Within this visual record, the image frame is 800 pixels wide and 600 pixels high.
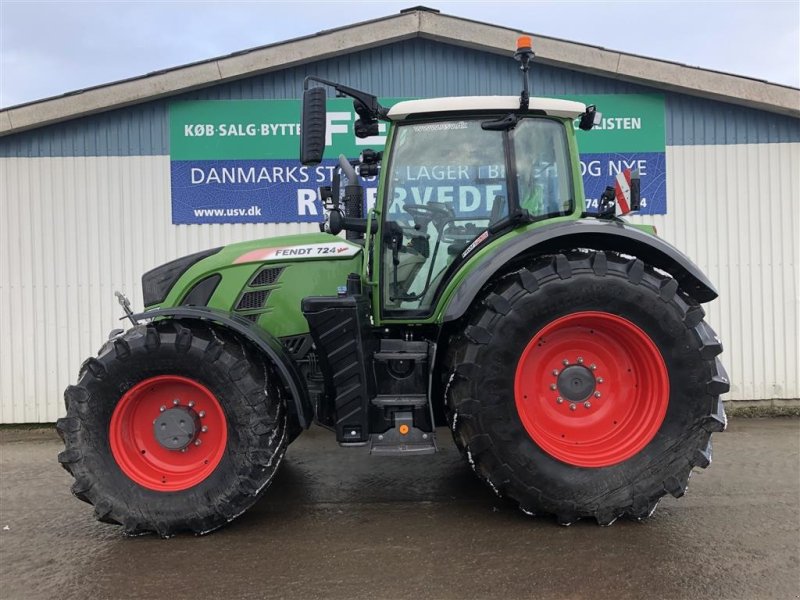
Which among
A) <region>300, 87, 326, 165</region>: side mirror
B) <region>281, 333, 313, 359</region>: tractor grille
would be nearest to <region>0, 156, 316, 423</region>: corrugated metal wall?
<region>281, 333, 313, 359</region>: tractor grille

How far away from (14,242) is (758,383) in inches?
311

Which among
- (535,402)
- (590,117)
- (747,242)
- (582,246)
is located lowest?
→ (535,402)

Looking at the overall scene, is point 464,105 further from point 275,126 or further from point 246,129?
point 246,129

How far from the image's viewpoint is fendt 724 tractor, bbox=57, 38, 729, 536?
322 centimetres

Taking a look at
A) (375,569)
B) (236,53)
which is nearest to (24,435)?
(236,53)

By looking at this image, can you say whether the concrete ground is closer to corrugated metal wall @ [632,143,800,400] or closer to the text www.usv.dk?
corrugated metal wall @ [632,143,800,400]

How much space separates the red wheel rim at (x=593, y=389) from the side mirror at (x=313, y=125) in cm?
154

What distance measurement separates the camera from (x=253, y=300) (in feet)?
12.6

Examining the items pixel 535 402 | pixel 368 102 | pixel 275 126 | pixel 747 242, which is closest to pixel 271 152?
pixel 275 126

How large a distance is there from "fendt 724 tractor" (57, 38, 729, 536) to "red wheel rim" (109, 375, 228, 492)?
0.01 m

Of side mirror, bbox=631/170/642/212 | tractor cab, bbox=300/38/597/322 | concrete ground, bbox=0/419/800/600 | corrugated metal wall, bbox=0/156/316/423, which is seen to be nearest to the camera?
concrete ground, bbox=0/419/800/600

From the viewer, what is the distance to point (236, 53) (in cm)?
616

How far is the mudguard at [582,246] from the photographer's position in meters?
3.26

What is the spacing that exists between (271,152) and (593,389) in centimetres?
433
